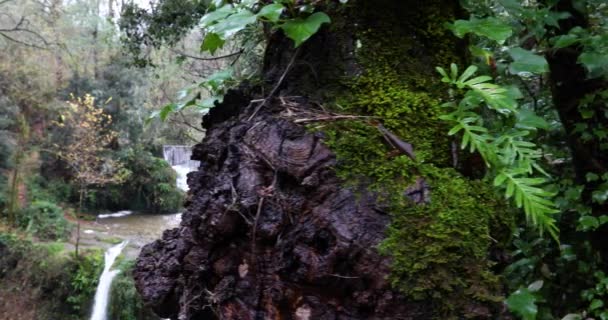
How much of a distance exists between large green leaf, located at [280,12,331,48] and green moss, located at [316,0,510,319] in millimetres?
103

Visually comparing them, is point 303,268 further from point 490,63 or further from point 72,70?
point 72,70

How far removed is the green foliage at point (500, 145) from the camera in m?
0.84

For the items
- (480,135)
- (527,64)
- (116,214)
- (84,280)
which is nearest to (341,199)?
(480,135)

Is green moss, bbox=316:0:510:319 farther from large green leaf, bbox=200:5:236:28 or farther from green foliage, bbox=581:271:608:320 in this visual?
green foliage, bbox=581:271:608:320

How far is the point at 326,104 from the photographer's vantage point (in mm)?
978

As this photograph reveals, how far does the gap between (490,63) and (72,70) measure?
640 inches

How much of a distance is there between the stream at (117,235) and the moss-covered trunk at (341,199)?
7.08 meters

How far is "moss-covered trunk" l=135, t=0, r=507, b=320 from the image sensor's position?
79cm

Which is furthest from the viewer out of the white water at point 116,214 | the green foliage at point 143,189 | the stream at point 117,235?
the green foliage at point 143,189

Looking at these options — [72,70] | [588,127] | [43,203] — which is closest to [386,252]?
[588,127]

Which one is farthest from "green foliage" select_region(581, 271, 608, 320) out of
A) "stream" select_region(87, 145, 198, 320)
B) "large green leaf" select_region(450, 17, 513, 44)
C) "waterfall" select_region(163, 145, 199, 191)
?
"waterfall" select_region(163, 145, 199, 191)

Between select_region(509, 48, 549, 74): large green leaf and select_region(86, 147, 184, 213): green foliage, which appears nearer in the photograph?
select_region(509, 48, 549, 74): large green leaf

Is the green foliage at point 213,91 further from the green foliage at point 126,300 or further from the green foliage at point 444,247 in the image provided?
the green foliage at point 126,300

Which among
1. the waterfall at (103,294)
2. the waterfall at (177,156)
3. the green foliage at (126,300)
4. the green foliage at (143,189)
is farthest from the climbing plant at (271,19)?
the waterfall at (177,156)
